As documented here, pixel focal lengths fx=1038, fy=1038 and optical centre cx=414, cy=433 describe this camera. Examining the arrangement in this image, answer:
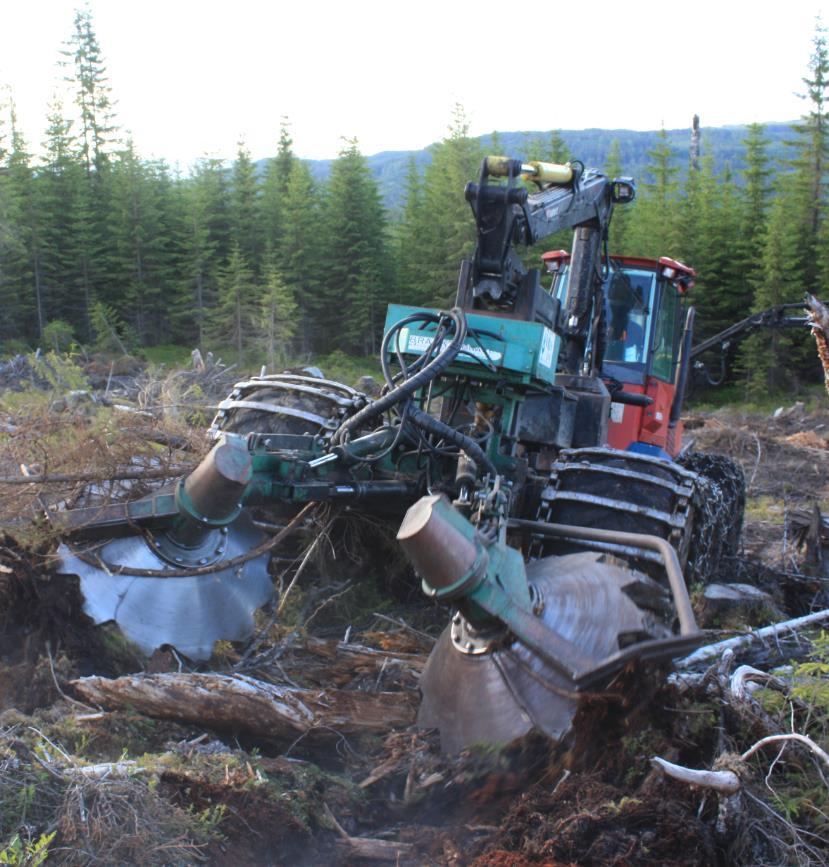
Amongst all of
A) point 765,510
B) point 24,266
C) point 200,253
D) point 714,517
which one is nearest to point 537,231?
point 714,517

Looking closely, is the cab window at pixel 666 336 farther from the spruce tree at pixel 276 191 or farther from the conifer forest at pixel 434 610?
the spruce tree at pixel 276 191

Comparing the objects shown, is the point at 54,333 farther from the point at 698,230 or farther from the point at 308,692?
the point at 308,692

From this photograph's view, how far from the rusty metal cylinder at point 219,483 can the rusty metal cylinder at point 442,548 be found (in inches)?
44.6

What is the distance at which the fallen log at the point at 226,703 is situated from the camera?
164 inches

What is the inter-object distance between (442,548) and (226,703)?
124 centimetres

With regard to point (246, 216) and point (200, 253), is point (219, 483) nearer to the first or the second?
point (200, 253)

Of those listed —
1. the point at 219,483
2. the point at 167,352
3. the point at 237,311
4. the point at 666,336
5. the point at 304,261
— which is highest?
the point at 219,483

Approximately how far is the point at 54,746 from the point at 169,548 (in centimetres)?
156

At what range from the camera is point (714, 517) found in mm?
6203

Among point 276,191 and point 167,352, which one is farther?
point 276,191

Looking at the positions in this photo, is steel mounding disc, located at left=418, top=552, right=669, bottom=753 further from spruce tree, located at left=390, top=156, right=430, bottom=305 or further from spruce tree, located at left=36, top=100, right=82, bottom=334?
spruce tree, located at left=36, top=100, right=82, bottom=334

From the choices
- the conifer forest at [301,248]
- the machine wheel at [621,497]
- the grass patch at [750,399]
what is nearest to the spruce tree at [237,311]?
the conifer forest at [301,248]

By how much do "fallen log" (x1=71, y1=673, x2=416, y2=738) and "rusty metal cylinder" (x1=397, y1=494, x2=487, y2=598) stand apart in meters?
1.03

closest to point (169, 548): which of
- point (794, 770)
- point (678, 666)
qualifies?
point (678, 666)
